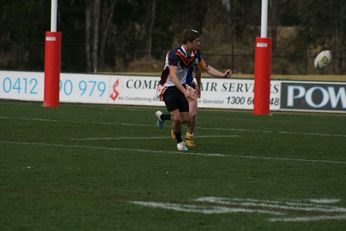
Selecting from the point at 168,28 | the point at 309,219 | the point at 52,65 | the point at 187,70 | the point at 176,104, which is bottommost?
the point at 309,219

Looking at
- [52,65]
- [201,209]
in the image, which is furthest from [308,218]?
[52,65]

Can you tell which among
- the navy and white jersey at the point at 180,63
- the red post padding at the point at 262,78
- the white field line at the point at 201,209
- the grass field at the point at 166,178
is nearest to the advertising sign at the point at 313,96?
the red post padding at the point at 262,78

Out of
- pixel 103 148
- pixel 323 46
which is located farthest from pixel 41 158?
pixel 323 46

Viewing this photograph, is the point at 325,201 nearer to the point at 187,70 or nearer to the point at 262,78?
the point at 187,70

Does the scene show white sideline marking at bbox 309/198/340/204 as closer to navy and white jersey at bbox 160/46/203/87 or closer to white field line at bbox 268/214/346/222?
white field line at bbox 268/214/346/222

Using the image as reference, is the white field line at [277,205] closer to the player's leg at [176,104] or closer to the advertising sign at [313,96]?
the player's leg at [176,104]

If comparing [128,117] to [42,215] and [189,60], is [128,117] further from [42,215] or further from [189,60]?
[42,215]

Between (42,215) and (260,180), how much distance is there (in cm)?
365

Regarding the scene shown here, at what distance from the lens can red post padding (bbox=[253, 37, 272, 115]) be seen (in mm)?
27859

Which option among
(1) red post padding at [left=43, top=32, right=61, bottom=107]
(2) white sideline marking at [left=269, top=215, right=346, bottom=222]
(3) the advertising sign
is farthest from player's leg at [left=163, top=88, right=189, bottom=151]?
(1) red post padding at [left=43, top=32, right=61, bottom=107]

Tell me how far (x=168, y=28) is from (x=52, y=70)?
2988 cm

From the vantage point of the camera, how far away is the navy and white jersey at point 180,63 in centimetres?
1627

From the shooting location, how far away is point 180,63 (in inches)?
656

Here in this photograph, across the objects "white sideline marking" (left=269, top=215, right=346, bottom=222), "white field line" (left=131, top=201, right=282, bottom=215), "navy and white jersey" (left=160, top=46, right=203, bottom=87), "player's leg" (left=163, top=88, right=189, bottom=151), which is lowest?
"white sideline marking" (left=269, top=215, right=346, bottom=222)
